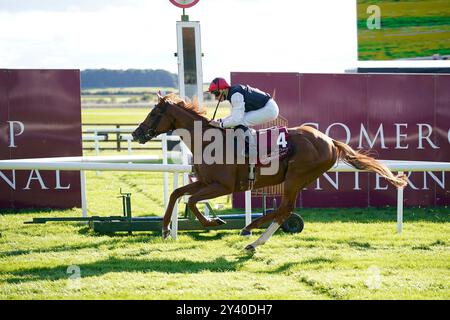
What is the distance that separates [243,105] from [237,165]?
0.71 meters

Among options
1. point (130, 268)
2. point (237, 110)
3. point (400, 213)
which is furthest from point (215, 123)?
point (400, 213)

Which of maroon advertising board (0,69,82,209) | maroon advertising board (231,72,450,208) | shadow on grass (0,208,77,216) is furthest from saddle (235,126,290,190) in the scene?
maroon advertising board (0,69,82,209)

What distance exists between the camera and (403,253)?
8422 mm

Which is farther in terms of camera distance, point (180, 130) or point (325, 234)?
point (325, 234)

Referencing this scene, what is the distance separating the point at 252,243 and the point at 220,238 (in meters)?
0.98

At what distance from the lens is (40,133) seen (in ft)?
41.1

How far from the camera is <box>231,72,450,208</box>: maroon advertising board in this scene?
1282cm

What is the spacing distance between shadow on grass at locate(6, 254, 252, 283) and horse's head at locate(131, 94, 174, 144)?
149cm

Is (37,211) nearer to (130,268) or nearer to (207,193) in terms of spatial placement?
(207,193)

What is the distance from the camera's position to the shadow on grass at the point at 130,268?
7.19m

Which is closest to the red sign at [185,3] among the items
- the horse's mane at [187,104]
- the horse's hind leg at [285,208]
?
the horse's mane at [187,104]

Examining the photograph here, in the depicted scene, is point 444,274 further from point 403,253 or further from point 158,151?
point 158,151
